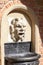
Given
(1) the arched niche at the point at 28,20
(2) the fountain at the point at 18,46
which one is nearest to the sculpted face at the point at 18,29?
(2) the fountain at the point at 18,46

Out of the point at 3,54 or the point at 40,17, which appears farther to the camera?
the point at 40,17

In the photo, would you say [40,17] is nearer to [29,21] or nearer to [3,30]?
[29,21]

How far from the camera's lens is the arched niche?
3.55 meters

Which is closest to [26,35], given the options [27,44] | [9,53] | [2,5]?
[27,44]

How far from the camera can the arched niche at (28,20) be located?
3555 millimetres

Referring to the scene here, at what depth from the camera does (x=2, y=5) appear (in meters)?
3.54

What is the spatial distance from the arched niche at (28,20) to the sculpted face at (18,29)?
12 centimetres

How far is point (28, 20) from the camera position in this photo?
3.82 meters

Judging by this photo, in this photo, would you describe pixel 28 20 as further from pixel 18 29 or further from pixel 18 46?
pixel 18 46

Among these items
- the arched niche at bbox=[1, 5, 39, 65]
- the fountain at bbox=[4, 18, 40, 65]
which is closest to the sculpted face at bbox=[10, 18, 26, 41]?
the fountain at bbox=[4, 18, 40, 65]

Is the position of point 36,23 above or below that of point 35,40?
above

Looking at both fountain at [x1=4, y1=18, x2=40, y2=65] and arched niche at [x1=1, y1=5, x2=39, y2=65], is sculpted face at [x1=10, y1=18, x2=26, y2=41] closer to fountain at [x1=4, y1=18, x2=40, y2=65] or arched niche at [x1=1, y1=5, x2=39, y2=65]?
fountain at [x1=4, y1=18, x2=40, y2=65]

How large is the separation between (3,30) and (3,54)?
0.39 meters

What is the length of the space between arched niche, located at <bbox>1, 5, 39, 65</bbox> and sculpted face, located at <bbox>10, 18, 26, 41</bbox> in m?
0.12
